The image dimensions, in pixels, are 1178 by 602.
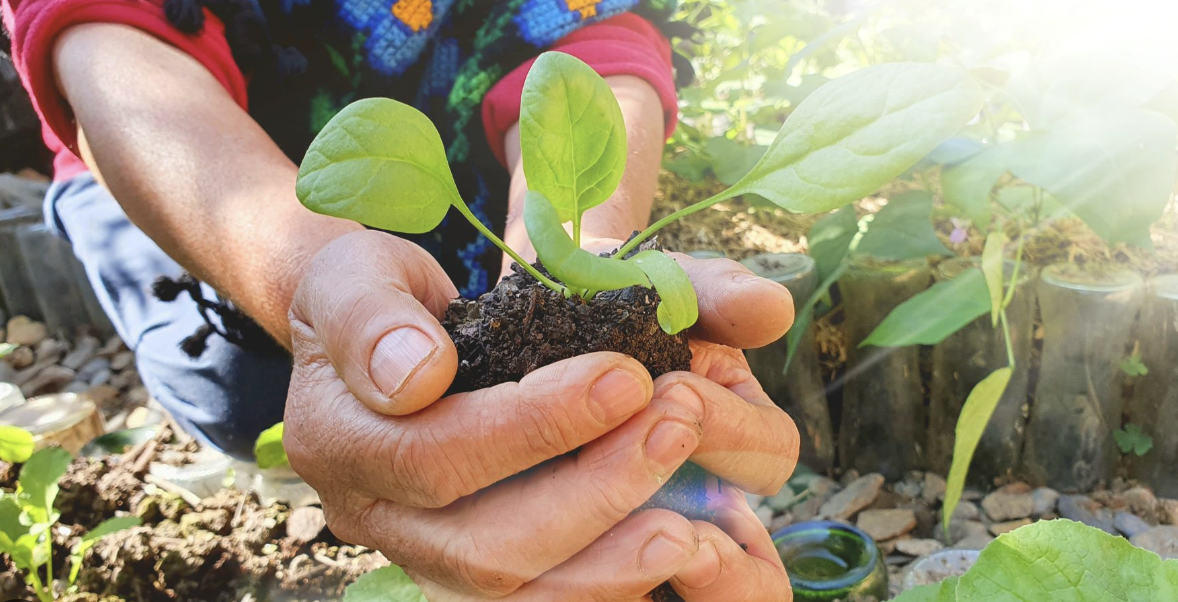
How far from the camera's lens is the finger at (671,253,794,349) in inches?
24.1

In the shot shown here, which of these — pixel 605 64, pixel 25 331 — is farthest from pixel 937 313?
pixel 25 331

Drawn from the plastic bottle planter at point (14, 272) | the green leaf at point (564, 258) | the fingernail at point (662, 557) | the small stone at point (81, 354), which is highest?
the green leaf at point (564, 258)

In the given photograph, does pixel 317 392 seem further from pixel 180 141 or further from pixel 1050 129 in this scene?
pixel 1050 129

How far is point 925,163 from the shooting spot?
4.14ft

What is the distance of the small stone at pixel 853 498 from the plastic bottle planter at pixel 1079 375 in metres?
0.25

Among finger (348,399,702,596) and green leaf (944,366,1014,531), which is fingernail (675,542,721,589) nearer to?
A: finger (348,399,702,596)

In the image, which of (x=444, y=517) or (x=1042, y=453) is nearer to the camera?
(x=444, y=517)

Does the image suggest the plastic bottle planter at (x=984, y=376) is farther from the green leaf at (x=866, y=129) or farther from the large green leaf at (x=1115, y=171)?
the green leaf at (x=866, y=129)

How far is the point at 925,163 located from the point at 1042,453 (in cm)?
53

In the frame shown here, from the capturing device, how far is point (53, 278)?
7.37 feet

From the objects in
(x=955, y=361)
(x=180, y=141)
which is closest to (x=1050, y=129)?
(x=955, y=361)

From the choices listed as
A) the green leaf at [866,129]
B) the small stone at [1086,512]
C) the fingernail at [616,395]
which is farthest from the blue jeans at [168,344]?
the small stone at [1086,512]

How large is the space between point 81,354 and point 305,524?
56.7 inches

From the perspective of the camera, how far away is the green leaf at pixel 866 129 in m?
0.48
